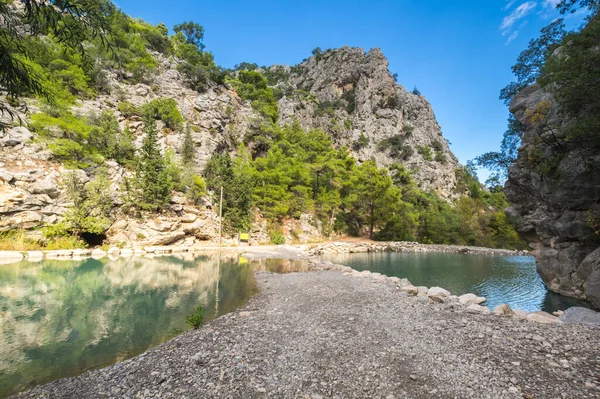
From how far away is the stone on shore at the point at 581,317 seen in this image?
580 cm

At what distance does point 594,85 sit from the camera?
687cm

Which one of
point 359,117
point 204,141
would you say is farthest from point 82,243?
point 359,117

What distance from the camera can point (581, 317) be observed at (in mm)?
5992

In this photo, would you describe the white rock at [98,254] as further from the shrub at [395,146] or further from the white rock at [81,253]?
the shrub at [395,146]

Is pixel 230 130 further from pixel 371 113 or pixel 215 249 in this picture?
pixel 371 113

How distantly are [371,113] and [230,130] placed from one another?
119 feet

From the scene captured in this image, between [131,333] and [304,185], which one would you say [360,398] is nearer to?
[131,333]

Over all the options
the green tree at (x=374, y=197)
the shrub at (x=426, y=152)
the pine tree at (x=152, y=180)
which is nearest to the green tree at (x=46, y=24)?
the pine tree at (x=152, y=180)

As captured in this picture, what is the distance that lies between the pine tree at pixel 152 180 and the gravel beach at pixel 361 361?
66.7ft

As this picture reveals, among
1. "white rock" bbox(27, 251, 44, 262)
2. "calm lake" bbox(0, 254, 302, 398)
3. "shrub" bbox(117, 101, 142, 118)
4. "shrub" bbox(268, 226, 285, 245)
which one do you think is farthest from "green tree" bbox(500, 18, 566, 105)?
"shrub" bbox(117, 101, 142, 118)

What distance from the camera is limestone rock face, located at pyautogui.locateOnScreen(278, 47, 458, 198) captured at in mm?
54094

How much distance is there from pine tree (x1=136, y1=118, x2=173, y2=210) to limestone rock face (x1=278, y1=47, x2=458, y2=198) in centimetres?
3146

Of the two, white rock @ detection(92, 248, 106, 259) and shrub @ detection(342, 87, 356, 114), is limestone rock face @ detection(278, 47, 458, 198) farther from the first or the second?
white rock @ detection(92, 248, 106, 259)

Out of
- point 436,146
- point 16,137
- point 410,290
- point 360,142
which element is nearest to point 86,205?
point 16,137
